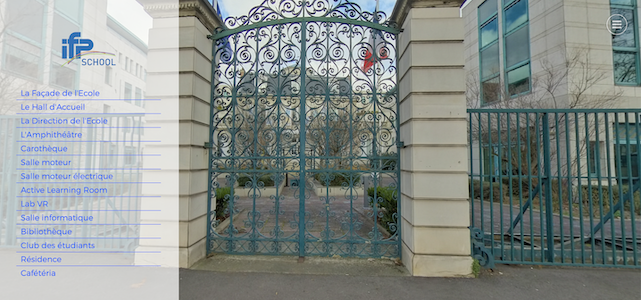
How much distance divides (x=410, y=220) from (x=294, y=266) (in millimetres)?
1881

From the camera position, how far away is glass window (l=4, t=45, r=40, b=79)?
8.77m

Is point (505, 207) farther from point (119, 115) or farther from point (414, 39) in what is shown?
point (119, 115)

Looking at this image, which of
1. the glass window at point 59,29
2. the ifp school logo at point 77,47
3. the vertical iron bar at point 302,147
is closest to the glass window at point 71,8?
Answer: the glass window at point 59,29

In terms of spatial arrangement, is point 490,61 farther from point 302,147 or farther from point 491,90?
point 302,147

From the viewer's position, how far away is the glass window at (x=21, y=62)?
8766 millimetres

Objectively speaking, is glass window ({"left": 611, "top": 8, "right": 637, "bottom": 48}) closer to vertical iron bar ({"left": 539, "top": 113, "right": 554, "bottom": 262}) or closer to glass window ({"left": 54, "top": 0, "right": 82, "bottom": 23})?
vertical iron bar ({"left": 539, "top": 113, "right": 554, "bottom": 262})

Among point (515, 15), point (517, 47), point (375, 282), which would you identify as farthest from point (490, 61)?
point (375, 282)

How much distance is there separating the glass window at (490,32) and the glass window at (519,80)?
277 cm

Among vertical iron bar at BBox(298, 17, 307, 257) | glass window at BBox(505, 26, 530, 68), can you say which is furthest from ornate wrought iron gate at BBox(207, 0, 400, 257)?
glass window at BBox(505, 26, 530, 68)

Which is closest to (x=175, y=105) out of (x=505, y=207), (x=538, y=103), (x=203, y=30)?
(x=203, y=30)

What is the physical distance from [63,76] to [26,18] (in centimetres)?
378

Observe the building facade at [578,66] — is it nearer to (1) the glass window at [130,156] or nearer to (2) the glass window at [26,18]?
(1) the glass window at [130,156]

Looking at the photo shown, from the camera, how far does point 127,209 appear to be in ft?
15.3

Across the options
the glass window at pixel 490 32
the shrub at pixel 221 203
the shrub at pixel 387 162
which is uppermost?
the glass window at pixel 490 32
